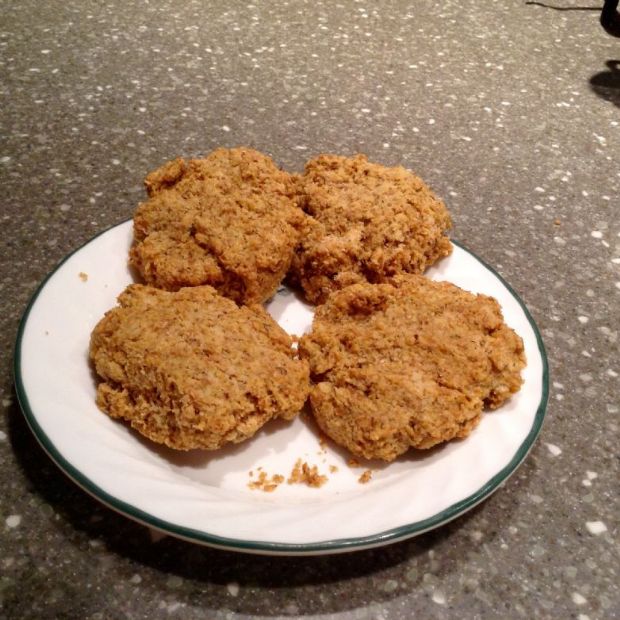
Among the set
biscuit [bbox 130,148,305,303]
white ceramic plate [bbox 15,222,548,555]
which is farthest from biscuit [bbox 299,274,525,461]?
biscuit [bbox 130,148,305,303]

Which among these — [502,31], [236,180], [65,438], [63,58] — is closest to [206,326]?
[65,438]

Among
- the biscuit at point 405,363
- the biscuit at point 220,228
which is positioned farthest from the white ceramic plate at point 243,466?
the biscuit at point 220,228

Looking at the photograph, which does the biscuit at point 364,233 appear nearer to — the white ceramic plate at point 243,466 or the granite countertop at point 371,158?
the white ceramic plate at point 243,466

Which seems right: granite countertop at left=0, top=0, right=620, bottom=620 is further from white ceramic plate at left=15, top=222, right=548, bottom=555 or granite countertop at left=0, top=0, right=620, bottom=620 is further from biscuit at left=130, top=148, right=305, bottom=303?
biscuit at left=130, top=148, right=305, bottom=303

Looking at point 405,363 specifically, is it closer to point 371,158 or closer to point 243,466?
point 243,466

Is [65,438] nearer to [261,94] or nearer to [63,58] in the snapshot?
[261,94]

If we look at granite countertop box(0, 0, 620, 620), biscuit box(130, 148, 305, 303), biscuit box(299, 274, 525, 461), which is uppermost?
biscuit box(130, 148, 305, 303)
